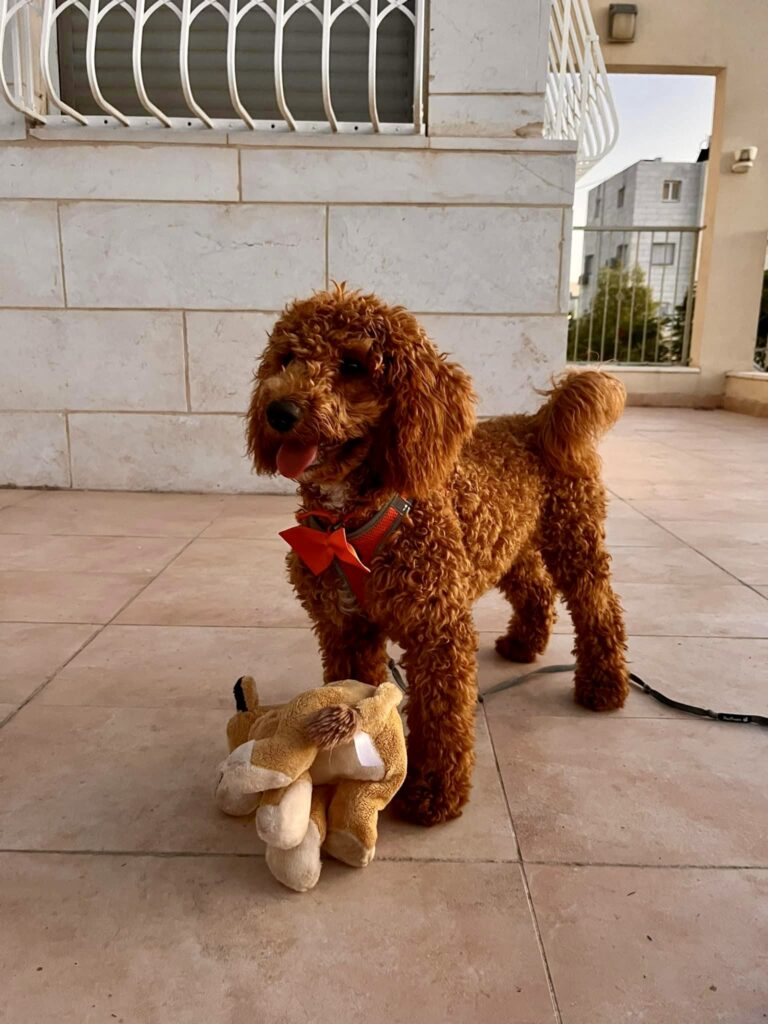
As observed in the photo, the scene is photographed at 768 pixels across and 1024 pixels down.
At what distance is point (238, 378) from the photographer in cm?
463

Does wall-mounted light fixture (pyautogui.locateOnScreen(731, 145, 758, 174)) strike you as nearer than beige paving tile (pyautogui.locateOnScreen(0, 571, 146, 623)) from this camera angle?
No

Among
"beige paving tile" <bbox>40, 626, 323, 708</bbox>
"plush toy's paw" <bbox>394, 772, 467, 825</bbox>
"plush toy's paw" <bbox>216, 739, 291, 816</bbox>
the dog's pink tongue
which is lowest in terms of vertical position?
"beige paving tile" <bbox>40, 626, 323, 708</bbox>

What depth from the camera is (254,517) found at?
4285 millimetres

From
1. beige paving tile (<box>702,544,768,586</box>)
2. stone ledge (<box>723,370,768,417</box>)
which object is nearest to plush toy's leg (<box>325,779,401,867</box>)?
beige paving tile (<box>702,544,768,586</box>)

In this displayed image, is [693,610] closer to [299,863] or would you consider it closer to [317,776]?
[317,776]

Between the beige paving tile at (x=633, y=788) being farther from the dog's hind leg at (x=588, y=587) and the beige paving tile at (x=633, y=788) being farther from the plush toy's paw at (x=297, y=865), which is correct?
the plush toy's paw at (x=297, y=865)

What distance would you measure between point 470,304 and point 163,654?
9.56ft

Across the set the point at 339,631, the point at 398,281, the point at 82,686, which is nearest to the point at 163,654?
the point at 82,686

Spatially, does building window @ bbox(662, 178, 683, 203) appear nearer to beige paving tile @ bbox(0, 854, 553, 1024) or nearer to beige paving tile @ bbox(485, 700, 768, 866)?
beige paving tile @ bbox(485, 700, 768, 866)

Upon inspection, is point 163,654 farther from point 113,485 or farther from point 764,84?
point 764,84

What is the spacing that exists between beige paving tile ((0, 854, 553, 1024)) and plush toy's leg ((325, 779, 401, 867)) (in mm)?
39

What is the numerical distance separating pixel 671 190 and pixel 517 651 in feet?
38.4

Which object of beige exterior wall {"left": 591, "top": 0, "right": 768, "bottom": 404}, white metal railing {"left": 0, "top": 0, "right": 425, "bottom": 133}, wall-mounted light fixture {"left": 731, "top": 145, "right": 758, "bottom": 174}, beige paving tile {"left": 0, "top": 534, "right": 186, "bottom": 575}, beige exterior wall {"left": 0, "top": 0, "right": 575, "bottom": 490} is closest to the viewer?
beige paving tile {"left": 0, "top": 534, "right": 186, "bottom": 575}

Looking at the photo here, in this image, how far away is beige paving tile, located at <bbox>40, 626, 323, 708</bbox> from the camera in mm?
2158
